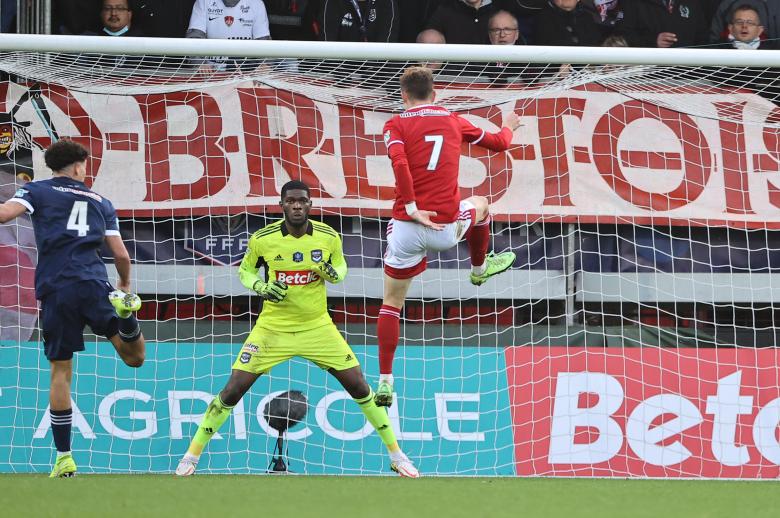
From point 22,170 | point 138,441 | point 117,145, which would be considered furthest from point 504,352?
point 22,170

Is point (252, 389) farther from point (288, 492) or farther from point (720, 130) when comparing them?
point (720, 130)

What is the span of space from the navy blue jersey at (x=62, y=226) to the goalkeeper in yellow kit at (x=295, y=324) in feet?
3.85

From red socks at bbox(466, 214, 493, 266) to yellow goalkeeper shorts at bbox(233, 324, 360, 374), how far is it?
114cm

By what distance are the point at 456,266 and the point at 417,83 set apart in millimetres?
2955

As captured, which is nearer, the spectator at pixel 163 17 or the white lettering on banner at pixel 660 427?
the white lettering on banner at pixel 660 427

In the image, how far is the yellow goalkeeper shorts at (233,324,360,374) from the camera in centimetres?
798

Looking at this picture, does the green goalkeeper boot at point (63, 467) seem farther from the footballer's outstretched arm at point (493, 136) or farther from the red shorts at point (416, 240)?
the footballer's outstretched arm at point (493, 136)

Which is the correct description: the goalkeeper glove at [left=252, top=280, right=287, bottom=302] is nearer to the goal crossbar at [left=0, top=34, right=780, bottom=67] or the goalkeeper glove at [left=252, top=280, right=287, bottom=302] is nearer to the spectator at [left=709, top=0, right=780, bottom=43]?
the goal crossbar at [left=0, top=34, right=780, bottom=67]

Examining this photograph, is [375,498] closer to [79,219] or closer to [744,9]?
[79,219]

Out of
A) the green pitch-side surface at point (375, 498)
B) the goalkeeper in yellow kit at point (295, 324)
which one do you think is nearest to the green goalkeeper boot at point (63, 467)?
the green pitch-side surface at point (375, 498)

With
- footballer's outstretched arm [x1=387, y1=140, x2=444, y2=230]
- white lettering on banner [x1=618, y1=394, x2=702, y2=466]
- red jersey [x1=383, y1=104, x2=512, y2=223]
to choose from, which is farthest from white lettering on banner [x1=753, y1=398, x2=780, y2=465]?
footballer's outstretched arm [x1=387, y1=140, x2=444, y2=230]

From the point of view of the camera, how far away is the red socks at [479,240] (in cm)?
752

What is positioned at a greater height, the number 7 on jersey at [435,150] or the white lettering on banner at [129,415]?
the number 7 on jersey at [435,150]

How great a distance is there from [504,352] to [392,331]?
7.32 ft
